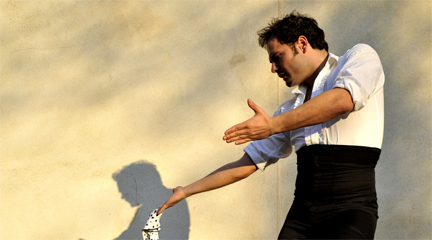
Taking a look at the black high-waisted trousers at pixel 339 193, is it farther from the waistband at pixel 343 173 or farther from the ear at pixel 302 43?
the ear at pixel 302 43

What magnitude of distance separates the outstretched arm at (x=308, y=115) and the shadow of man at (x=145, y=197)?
81.7 inches

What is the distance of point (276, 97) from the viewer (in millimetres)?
3752

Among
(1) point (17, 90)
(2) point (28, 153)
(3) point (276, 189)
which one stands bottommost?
(3) point (276, 189)

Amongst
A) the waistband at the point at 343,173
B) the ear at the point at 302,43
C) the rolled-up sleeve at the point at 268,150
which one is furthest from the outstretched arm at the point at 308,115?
the rolled-up sleeve at the point at 268,150

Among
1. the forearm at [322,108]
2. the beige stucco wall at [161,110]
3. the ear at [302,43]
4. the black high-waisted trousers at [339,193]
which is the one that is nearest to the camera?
the forearm at [322,108]

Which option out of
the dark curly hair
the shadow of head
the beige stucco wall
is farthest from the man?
Answer: the shadow of head

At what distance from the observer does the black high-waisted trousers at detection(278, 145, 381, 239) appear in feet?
5.93

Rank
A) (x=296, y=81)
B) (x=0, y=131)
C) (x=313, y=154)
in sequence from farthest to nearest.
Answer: (x=0, y=131) → (x=296, y=81) → (x=313, y=154)

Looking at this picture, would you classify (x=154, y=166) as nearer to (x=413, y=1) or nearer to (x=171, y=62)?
(x=171, y=62)

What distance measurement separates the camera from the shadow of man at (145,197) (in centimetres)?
365

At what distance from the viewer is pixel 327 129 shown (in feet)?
6.37

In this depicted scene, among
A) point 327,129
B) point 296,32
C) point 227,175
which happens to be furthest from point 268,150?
point 296,32

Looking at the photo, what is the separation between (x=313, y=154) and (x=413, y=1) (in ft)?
7.54

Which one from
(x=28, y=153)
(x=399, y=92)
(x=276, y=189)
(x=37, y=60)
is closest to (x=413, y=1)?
(x=399, y=92)
